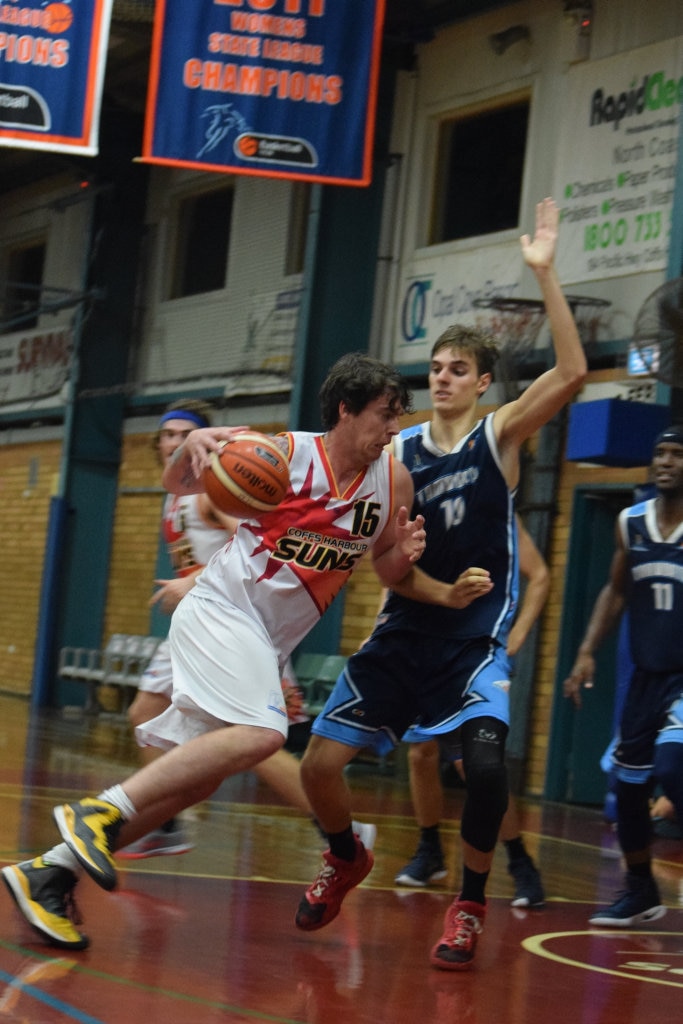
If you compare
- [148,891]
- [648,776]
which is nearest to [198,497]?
[148,891]

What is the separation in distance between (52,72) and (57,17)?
1.35ft

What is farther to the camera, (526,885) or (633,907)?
(526,885)

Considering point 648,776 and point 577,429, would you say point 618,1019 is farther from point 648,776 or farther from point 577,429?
point 577,429

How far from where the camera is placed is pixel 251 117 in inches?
488

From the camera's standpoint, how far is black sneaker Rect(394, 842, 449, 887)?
7.34 metres

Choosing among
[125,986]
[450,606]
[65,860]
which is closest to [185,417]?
[450,606]

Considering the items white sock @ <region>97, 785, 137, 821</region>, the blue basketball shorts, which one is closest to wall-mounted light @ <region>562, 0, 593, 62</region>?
the blue basketball shorts

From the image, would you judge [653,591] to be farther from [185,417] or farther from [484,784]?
[185,417]

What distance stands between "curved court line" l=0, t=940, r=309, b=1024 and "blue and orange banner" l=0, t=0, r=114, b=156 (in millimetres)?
8674

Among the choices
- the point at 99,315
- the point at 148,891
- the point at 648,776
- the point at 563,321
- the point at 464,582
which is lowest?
the point at 148,891

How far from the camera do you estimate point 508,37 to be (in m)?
14.4

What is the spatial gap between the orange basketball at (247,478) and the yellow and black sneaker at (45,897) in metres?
1.24

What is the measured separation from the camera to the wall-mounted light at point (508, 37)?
14.4 m

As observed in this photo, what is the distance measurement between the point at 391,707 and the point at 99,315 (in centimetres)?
1500
